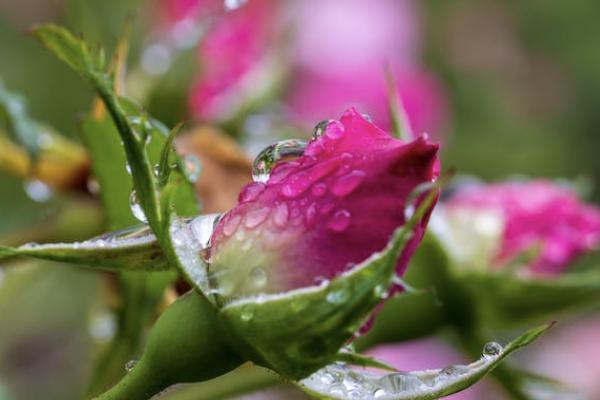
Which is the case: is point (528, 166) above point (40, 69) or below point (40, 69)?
below

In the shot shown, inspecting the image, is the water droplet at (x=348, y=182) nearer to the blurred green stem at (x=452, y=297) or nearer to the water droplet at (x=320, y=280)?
the water droplet at (x=320, y=280)

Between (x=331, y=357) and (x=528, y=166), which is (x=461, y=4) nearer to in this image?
(x=528, y=166)

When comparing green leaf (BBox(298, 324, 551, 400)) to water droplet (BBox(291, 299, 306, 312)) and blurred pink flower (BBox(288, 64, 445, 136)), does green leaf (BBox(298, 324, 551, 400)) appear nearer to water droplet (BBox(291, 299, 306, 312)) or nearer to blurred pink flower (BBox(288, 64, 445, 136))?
water droplet (BBox(291, 299, 306, 312))

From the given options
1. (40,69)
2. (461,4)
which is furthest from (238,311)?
(461,4)

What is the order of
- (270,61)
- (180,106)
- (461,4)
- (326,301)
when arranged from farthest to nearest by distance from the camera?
(461,4) < (270,61) < (180,106) < (326,301)

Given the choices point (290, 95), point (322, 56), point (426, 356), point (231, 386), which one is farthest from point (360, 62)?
point (231, 386)

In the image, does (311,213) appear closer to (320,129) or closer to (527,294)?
(320,129)

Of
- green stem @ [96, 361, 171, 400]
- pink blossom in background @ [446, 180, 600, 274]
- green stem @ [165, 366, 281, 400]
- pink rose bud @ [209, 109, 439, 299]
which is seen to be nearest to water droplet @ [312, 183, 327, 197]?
pink rose bud @ [209, 109, 439, 299]
